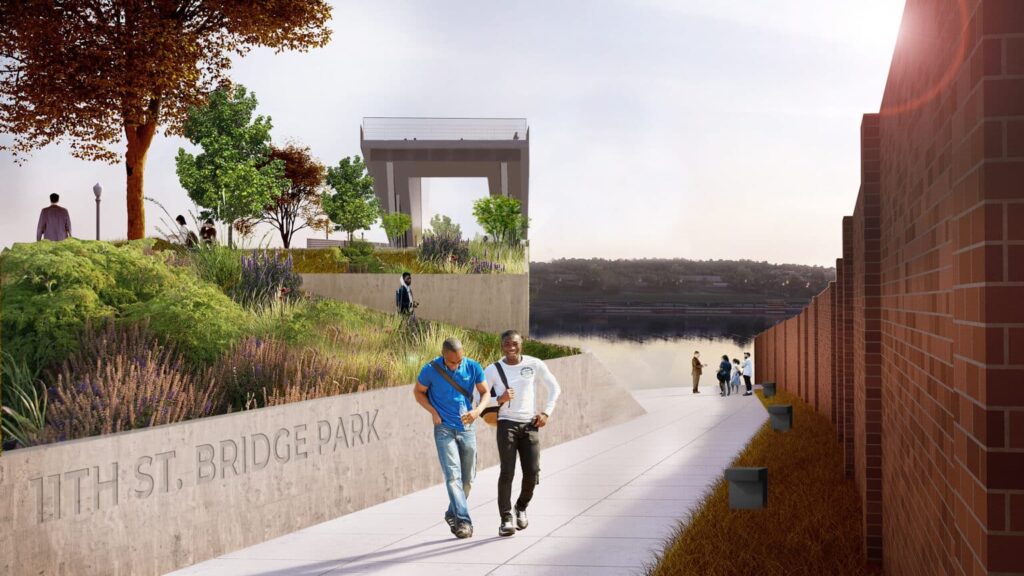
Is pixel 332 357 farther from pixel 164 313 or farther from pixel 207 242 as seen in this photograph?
pixel 207 242

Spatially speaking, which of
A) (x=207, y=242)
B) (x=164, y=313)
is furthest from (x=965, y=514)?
(x=207, y=242)

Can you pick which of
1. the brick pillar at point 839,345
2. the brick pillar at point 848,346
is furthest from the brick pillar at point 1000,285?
the brick pillar at point 839,345

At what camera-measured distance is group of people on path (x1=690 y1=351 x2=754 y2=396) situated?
39.2 meters

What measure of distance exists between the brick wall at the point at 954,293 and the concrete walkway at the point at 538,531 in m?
2.57

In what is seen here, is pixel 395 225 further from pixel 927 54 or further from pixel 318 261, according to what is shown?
pixel 927 54

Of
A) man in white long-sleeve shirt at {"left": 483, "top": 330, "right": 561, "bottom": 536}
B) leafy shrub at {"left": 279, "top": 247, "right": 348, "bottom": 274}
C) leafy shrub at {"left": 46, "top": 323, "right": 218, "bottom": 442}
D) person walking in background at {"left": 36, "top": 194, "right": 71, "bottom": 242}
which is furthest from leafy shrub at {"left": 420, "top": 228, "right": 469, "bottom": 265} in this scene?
man in white long-sleeve shirt at {"left": 483, "top": 330, "right": 561, "bottom": 536}

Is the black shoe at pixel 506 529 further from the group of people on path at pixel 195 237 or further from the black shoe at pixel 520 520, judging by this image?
the group of people on path at pixel 195 237

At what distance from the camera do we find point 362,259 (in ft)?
102

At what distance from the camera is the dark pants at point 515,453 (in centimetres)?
966

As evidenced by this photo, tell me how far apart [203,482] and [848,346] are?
27.2 ft

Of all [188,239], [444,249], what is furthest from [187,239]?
[444,249]

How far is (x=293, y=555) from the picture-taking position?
9367 mm

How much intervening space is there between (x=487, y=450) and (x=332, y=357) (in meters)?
3.02

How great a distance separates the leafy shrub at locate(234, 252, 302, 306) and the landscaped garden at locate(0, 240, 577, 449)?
4677 millimetres
